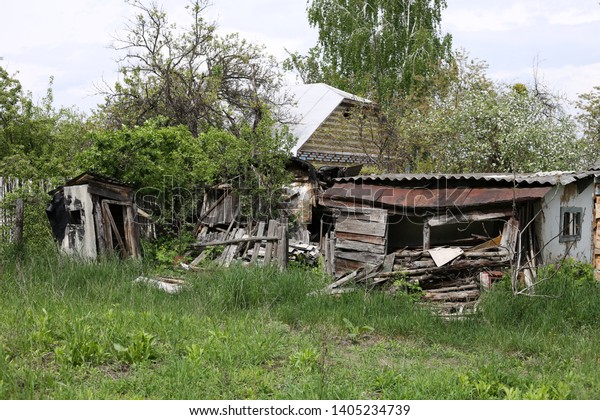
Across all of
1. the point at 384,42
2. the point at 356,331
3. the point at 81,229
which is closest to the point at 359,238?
the point at 356,331

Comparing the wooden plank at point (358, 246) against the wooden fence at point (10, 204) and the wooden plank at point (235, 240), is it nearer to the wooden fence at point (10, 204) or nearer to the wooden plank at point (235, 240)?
the wooden plank at point (235, 240)

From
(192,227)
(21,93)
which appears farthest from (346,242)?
(21,93)

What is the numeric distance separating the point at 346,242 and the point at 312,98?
14474mm

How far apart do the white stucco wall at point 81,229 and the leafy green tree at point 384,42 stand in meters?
17.8

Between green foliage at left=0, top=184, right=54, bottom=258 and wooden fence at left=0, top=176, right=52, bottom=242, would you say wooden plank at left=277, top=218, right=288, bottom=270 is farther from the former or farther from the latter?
wooden fence at left=0, top=176, right=52, bottom=242

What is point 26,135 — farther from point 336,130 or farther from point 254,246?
point 336,130

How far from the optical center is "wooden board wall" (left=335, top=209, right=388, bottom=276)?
40.4ft

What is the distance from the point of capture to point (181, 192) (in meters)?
15.2

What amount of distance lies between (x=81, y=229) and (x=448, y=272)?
7.62 meters

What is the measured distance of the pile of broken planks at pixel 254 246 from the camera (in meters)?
12.7

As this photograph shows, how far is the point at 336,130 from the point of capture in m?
23.7

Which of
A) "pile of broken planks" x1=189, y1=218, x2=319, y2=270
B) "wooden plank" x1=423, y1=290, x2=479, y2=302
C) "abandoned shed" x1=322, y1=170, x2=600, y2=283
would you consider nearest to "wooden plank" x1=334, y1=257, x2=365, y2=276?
"abandoned shed" x1=322, y1=170, x2=600, y2=283

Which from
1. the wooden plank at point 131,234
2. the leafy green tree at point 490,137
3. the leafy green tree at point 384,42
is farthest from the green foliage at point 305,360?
the leafy green tree at point 384,42

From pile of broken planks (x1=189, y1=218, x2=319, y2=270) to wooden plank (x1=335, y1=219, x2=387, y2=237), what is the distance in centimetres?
125
